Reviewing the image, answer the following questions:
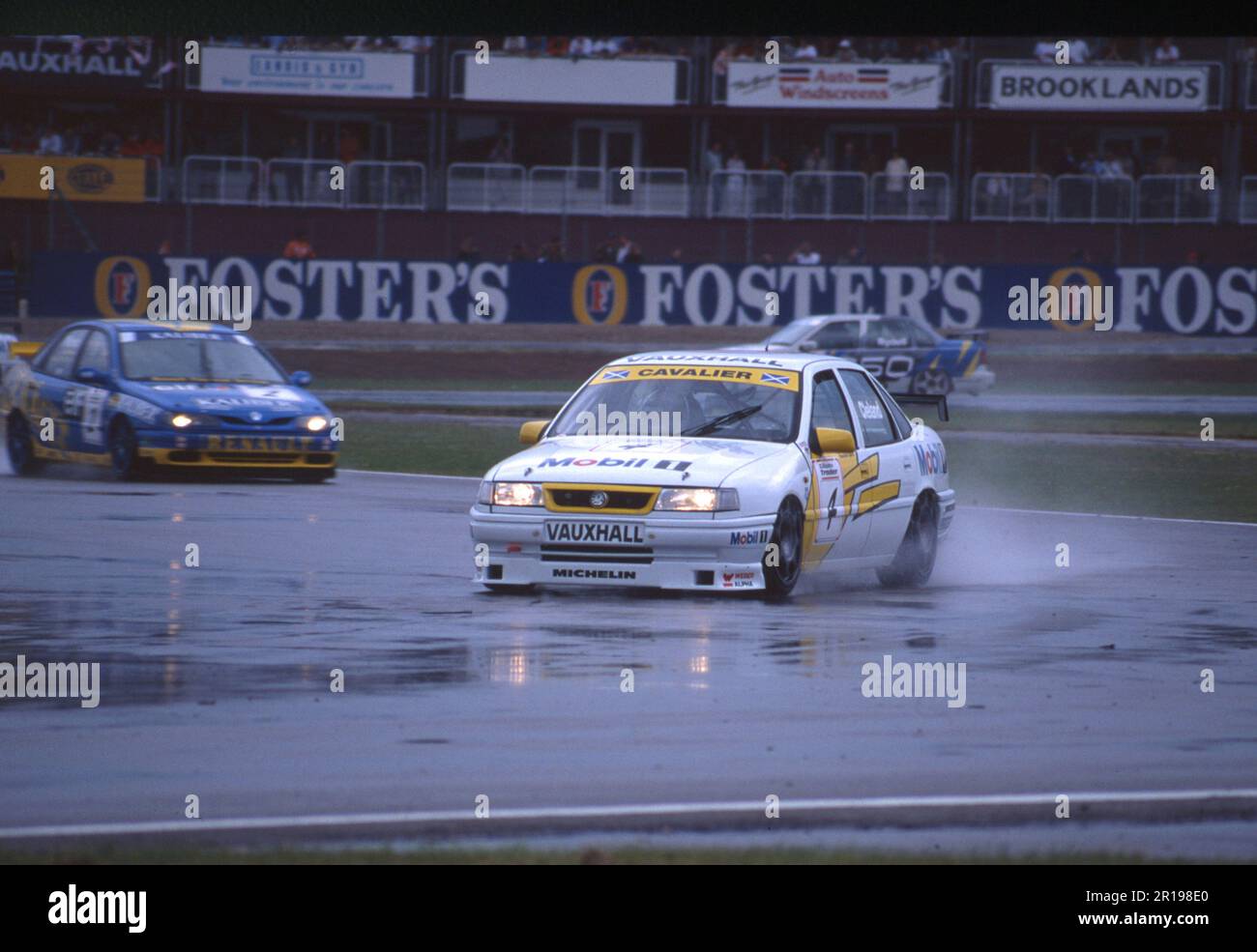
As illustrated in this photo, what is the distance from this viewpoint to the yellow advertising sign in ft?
142

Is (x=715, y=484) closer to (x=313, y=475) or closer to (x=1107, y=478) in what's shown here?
(x=313, y=475)

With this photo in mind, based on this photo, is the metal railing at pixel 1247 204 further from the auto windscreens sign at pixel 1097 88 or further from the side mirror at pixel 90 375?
the side mirror at pixel 90 375

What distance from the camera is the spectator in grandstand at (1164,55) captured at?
46.2 metres

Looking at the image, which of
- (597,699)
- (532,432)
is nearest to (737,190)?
(532,432)

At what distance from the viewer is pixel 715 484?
456 inches

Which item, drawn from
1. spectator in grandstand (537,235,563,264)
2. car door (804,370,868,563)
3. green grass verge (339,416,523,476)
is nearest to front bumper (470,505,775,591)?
car door (804,370,868,563)

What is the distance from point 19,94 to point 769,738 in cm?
4267

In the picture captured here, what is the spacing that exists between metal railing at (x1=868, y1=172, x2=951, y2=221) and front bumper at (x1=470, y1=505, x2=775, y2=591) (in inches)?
1277

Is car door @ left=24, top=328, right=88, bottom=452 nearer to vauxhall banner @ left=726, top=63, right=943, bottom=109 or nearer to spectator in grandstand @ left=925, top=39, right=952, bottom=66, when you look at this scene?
vauxhall banner @ left=726, top=63, right=943, bottom=109

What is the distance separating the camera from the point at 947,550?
1543cm

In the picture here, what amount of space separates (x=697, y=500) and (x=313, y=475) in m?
8.69

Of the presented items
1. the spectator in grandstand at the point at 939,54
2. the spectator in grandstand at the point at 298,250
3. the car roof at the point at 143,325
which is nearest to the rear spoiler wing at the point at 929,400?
the car roof at the point at 143,325
